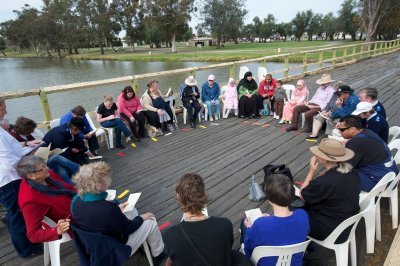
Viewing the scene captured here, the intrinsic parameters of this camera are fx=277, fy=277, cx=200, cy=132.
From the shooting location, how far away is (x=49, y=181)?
2361mm

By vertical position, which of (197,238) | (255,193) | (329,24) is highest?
(329,24)

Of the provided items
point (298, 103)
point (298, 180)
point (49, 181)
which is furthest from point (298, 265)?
point (298, 103)

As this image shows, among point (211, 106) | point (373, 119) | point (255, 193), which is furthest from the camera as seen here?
point (211, 106)

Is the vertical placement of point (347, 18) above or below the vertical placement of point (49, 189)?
above

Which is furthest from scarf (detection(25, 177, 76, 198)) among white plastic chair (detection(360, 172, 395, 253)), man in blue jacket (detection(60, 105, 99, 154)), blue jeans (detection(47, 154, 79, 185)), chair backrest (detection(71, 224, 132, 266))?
white plastic chair (detection(360, 172, 395, 253))

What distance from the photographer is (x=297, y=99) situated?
5512 mm

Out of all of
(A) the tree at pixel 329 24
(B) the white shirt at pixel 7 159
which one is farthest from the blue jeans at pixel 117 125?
(A) the tree at pixel 329 24

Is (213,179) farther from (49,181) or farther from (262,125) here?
(262,125)

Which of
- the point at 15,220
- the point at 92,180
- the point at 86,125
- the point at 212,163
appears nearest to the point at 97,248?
the point at 92,180

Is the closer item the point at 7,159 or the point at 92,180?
the point at 92,180

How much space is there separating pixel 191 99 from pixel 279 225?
14.2 ft

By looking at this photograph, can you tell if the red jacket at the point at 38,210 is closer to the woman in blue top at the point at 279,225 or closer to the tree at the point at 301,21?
the woman in blue top at the point at 279,225

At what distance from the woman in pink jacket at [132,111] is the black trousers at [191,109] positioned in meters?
1.03

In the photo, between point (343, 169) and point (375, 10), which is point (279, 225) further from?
point (375, 10)
